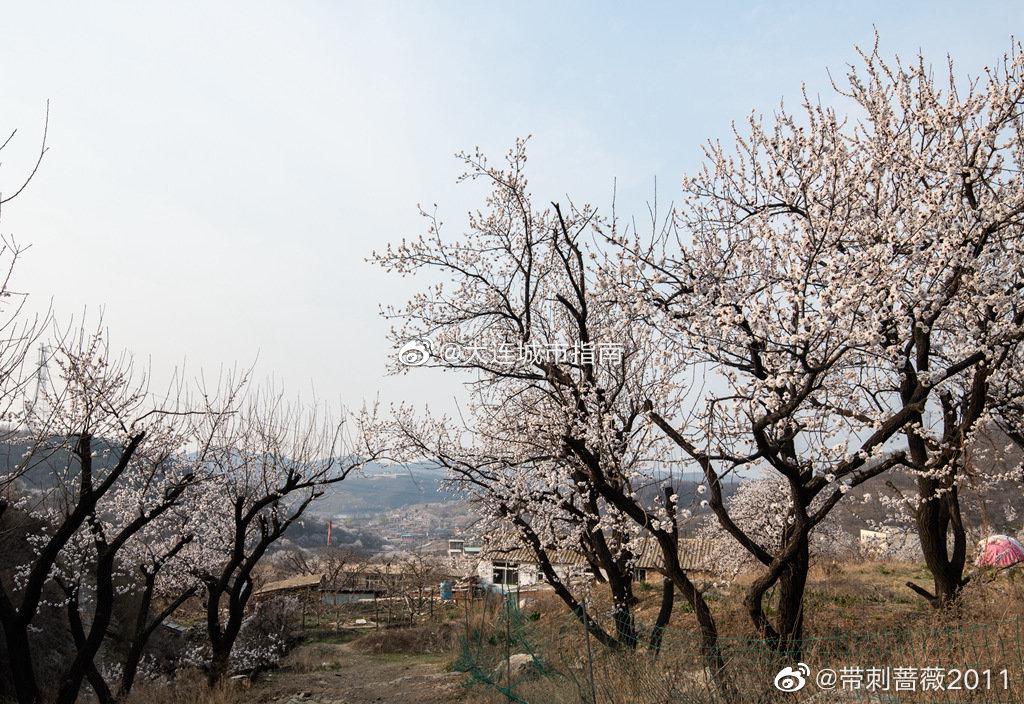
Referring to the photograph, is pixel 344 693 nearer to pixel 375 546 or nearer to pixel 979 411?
pixel 979 411

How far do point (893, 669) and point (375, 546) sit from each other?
108004 mm

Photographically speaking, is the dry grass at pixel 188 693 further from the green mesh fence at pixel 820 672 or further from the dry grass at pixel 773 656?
the green mesh fence at pixel 820 672

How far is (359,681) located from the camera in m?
18.1

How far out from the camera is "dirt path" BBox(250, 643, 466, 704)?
15242 mm

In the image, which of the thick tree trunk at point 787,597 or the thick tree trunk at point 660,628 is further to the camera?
the thick tree trunk at point 660,628

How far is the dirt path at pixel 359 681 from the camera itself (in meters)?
15.2

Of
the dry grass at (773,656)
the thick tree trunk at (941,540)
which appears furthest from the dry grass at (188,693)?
the thick tree trunk at (941,540)

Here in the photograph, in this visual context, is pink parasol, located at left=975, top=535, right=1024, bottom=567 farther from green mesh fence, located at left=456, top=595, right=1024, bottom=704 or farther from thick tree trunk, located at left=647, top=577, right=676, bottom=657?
thick tree trunk, located at left=647, top=577, right=676, bottom=657

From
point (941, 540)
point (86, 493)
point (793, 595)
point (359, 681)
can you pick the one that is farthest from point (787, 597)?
point (359, 681)

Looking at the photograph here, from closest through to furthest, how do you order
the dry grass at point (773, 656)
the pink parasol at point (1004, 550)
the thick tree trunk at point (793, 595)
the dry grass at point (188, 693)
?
the dry grass at point (773, 656) < the thick tree trunk at point (793, 595) < the dry grass at point (188, 693) < the pink parasol at point (1004, 550)

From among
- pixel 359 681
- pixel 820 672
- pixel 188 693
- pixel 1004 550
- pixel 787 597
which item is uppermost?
pixel 787 597

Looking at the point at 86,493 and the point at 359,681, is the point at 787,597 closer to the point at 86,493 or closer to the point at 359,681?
the point at 86,493

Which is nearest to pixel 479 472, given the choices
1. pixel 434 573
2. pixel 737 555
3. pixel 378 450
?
pixel 378 450

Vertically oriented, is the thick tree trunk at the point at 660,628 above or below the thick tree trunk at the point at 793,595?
below
